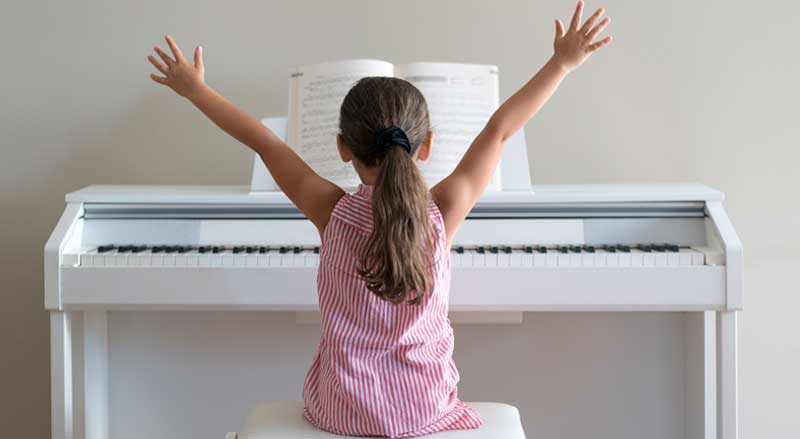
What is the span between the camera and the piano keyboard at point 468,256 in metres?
2.71

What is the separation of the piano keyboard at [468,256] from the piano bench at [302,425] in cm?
53

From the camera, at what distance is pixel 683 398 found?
11.1ft

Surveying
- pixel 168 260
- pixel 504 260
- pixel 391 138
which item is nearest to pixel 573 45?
pixel 391 138

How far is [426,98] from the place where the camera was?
2910mm

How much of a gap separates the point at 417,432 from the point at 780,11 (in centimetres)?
214

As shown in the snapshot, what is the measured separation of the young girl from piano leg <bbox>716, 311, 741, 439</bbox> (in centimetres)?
90

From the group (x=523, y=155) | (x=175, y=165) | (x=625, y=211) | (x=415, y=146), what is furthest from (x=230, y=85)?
(x=415, y=146)

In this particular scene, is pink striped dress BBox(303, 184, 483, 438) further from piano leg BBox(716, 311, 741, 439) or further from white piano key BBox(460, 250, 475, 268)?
piano leg BBox(716, 311, 741, 439)

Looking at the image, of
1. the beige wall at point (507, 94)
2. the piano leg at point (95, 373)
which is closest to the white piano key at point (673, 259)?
the beige wall at point (507, 94)

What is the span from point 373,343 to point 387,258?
21 cm

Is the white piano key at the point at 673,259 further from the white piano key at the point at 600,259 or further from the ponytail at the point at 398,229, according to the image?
the ponytail at the point at 398,229

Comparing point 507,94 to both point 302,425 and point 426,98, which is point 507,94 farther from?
point 302,425

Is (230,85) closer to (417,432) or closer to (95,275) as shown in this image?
(95,275)

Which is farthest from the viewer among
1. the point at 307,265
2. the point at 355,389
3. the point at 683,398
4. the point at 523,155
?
the point at 683,398
